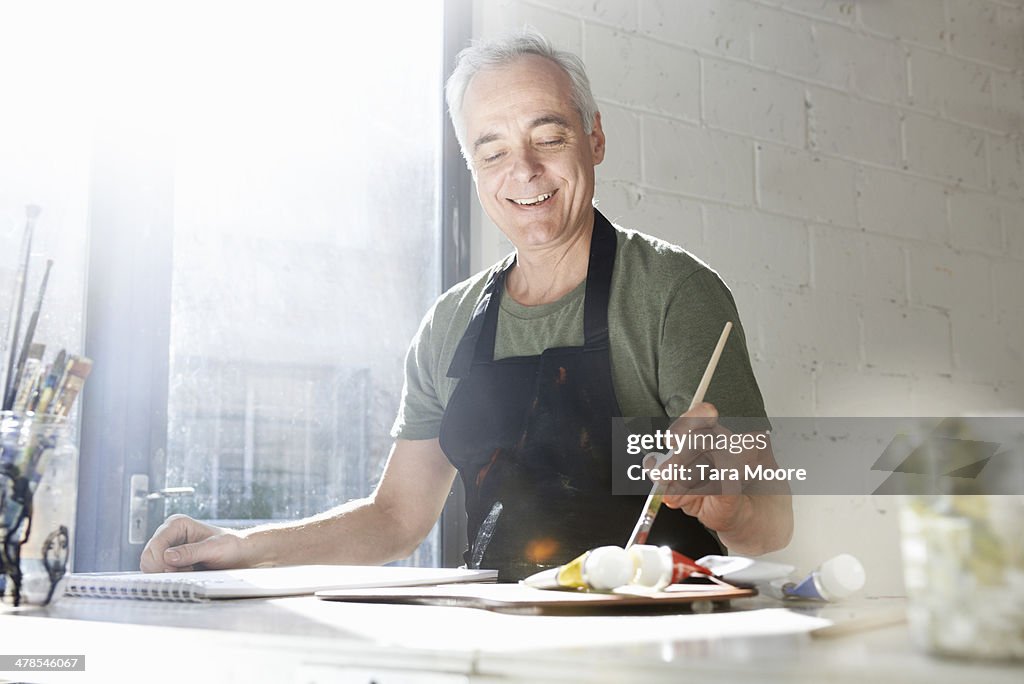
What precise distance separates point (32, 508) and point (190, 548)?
1.29ft

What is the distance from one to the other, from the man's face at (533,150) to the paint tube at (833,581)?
3.12 feet

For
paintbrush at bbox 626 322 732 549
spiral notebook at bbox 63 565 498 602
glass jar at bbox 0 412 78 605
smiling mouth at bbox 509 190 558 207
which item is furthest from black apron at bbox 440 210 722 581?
glass jar at bbox 0 412 78 605

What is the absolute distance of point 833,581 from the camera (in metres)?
0.73

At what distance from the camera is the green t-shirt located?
1.40 meters

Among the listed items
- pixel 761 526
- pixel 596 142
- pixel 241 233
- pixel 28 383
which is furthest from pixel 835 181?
pixel 28 383

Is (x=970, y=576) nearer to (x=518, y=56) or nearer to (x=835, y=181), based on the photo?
(x=518, y=56)

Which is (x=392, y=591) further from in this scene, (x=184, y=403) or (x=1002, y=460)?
(x=184, y=403)

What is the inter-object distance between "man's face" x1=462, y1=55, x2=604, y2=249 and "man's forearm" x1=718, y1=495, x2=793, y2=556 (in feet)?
1.87

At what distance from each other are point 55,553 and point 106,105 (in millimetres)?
1294

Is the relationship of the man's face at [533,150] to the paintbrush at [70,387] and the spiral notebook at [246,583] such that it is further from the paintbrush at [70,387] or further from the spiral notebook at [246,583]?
the paintbrush at [70,387]

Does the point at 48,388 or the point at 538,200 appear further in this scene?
the point at 538,200

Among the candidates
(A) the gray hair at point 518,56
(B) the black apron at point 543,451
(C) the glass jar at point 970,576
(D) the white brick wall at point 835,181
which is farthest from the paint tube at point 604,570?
(D) the white brick wall at point 835,181

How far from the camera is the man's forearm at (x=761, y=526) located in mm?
1203

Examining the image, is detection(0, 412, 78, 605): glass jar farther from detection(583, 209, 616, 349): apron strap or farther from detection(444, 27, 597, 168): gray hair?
detection(444, 27, 597, 168): gray hair
